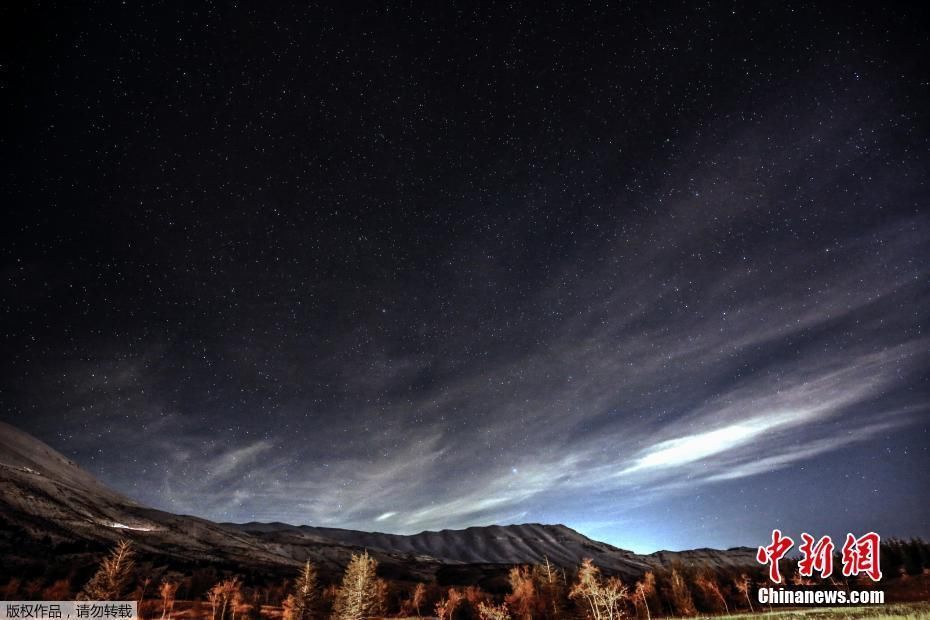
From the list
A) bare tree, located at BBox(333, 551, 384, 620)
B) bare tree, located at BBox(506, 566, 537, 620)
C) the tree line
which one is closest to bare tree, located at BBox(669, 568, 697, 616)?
the tree line

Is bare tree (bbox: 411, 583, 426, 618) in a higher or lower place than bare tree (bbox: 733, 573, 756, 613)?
lower

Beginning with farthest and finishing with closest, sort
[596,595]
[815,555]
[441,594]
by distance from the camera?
[441,594] → [596,595] → [815,555]

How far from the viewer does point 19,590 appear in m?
97.0

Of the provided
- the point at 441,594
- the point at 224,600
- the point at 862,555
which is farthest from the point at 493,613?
the point at 441,594

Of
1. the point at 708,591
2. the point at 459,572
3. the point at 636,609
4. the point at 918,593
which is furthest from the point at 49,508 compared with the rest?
the point at 918,593

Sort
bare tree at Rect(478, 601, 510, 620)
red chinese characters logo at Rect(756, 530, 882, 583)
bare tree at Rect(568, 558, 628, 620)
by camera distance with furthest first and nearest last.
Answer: bare tree at Rect(478, 601, 510, 620)
bare tree at Rect(568, 558, 628, 620)
red chinese characters logo at Rect(756, 530, 882, 583)

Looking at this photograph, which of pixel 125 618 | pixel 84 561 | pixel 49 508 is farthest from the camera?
pixel 49 508

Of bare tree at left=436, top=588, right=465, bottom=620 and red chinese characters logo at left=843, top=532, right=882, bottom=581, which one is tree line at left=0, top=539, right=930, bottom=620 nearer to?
bare tree at left=436, top=588, right=465, bottom=620

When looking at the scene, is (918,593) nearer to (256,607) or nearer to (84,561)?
(256,607)

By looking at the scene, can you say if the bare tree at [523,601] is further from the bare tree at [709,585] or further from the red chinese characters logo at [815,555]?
the red chinese characters logo at [815,555]

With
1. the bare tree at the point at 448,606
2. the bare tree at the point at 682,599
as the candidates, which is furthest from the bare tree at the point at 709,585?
the bare tree at the point at 448,606

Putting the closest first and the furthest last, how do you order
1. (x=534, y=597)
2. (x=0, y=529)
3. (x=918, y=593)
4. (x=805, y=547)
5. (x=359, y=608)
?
1. (x=805, y=547)
2. (x=359, y=608)
3. (x=918, y=593)
4. (x=534, y=597)
5. (x=0, y=529)

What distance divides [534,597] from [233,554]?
439ft

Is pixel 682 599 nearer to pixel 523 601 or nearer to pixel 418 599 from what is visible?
pixel 523 601
